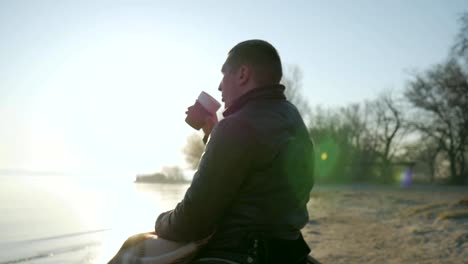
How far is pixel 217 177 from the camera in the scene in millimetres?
2232

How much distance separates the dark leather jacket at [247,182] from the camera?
7.33 ft

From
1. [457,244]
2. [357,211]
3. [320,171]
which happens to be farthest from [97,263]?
[320,171]

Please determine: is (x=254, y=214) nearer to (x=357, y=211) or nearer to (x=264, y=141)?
(x=264, y=141)

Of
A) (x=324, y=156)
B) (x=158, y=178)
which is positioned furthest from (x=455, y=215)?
(x=158, y=178)

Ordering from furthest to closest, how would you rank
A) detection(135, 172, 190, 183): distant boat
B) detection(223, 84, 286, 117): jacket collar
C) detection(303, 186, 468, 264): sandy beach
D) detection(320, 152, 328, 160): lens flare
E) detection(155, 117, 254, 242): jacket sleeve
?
1. detection(135, 172, 190, 183): distant boat
2. detection(320, 152, 328, 160): lens flare
3. detection(303, 186, 468, 264): sandy beach
4. detection(223, 84, 286, 117): jacket collar
5. detection(155, 117, 254, 242): jacket sleeve

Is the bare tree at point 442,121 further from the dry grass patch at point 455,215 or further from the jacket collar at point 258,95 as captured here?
the jacket collar at point 258,95

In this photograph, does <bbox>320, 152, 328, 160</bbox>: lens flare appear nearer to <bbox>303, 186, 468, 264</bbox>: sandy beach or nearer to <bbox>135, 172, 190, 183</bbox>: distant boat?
<bbox>135, 172, 190, 183</bbox>: distant boat

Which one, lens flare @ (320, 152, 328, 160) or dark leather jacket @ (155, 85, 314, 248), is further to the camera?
lens flare @ (320, 152, 328, 160)

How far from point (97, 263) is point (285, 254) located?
7625 mm

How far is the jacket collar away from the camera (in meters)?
2.44

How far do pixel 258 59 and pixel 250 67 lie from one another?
0.19 ft

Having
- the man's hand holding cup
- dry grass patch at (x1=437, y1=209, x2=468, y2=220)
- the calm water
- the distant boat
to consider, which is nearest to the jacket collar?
the man's hand holding cup

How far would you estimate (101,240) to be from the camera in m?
12.8

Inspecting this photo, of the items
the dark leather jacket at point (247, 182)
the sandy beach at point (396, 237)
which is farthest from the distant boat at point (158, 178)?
the dark leather jacket at point (247, 182)
